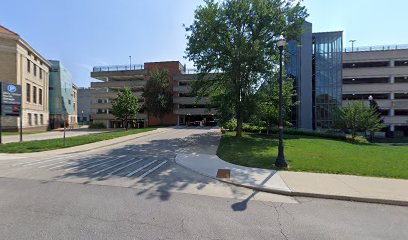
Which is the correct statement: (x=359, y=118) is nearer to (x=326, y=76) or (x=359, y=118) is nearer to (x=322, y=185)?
(x=326, y=76)

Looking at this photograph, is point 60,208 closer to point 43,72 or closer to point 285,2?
point 285,2

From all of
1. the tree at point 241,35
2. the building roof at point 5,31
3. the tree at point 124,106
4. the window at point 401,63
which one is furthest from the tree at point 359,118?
the building roof at point 5,31

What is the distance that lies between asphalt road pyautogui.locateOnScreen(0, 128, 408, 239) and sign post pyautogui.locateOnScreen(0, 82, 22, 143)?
17.2 meters

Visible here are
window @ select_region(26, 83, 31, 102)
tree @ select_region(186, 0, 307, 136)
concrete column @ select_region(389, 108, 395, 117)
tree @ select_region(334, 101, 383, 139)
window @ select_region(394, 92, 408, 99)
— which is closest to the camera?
tree @ select_region(186, 0, 307, 136)

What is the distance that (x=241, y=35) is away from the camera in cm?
2148

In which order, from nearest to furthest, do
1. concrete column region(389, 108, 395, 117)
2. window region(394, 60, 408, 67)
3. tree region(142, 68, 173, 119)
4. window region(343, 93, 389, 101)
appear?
concrete column region(389, 108, 395, 117) < window region(394, 60, 408, 67) < window region(343, 93, 389, 101) < tree region(142, 68, 173, 119)

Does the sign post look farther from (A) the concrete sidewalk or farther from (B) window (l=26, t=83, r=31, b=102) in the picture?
(A) the concrete sidewalk

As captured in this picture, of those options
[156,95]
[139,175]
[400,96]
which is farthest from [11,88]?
[400,96]

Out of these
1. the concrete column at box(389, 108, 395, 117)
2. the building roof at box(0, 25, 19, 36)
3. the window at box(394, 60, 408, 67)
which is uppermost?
the building roof at box(0, 25, 19, 36)

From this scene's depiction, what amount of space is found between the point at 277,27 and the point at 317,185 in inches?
681

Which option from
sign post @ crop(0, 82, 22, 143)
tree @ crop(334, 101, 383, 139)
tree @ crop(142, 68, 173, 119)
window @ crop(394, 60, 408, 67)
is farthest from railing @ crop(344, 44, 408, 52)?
sign post @ crop(0, 82, 22, 143)

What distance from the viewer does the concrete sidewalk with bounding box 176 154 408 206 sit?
6.31 meters

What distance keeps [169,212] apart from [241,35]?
777 inches

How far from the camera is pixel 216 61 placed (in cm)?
2156
